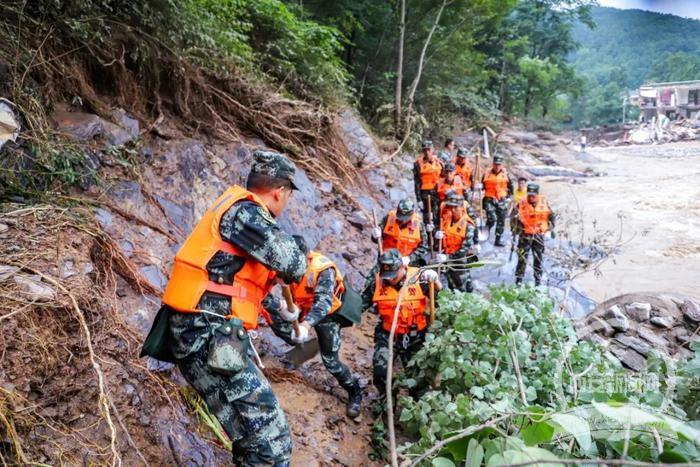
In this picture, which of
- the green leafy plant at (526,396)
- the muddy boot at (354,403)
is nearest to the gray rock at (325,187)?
the green leafy plant at (526,396)

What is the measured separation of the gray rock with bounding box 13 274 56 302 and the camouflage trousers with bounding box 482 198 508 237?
917cm

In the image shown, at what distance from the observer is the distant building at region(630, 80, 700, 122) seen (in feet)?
112

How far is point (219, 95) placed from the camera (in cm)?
697

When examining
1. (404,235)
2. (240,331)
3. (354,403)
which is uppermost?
(240,331)

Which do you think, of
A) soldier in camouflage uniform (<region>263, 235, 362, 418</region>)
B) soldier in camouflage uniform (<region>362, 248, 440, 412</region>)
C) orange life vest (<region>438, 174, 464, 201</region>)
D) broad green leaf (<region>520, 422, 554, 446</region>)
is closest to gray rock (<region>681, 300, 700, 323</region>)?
soldier in camouflage uniform (<region>362, 248, 440, 412</region>)

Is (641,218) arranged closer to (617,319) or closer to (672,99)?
(617,319)

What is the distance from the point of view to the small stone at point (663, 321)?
5918 millimetres

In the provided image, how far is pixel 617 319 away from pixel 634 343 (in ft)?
1.33

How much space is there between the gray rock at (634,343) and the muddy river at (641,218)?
1.53m

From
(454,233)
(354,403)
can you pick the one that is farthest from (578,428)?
(454,233)

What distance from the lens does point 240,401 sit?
7.76 feet

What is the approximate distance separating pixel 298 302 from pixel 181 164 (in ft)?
9.29

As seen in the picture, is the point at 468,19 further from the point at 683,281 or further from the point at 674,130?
the point at 674,130

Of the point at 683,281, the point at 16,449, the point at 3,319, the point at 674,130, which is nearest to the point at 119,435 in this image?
the point at 16,449
